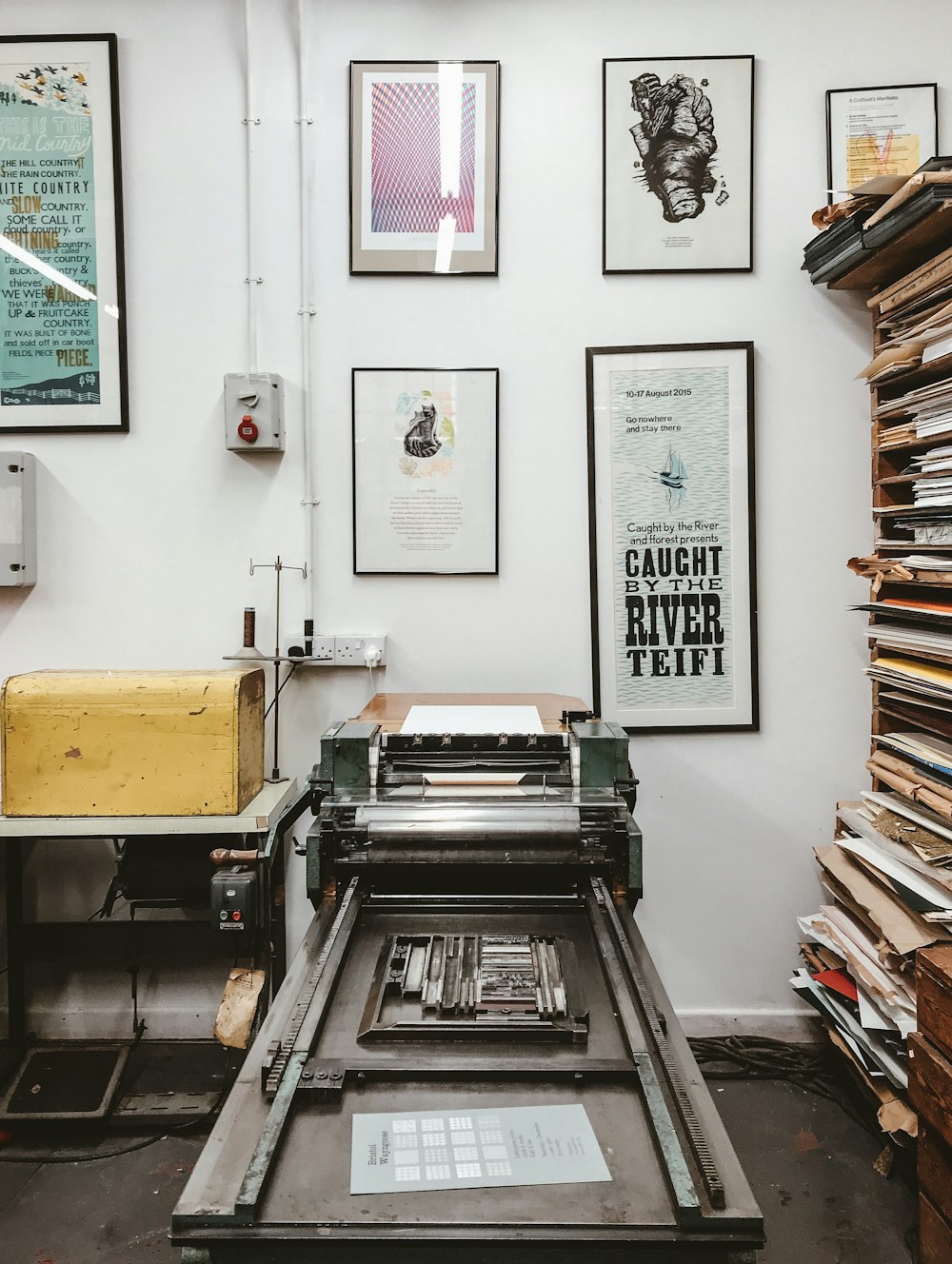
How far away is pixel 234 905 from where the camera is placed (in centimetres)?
195

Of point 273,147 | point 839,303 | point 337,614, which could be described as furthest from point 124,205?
point 839,303

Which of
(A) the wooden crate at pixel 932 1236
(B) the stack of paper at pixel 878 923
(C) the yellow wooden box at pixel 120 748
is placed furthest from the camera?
(C) the yellow wooden box at pixel 120 748

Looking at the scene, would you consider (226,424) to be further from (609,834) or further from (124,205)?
(609,834)

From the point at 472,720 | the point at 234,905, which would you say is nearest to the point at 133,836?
the point at 234,905

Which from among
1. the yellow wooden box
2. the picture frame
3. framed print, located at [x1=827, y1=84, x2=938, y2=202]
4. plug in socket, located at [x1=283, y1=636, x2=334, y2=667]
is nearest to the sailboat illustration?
the picture frame

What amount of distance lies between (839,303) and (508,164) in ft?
3.65

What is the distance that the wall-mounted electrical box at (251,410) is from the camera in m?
2.32

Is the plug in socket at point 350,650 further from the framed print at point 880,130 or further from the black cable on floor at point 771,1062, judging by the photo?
the framed print at point 880,130

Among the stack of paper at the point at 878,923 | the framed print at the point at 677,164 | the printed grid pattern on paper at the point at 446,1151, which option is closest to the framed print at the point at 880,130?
the framed print at the point at 677,164

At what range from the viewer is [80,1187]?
6.37 feet

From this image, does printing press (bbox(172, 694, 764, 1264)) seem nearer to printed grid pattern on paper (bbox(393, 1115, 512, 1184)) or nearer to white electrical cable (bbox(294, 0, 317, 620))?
printed grid pattern on paper (bbox(393, 1115, 512, 1184))

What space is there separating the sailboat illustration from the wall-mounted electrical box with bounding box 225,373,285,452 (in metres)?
1.20

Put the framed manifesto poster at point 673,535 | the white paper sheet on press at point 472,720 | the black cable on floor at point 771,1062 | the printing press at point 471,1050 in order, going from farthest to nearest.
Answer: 1. the framed manifesto poster at point 673,535
2. the black cable on floor at point 771,1062
3. the white paper sheet on press at point 472,720
4. the printing press at point 471,1050

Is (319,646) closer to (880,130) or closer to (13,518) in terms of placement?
(13,518)
